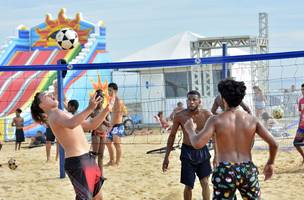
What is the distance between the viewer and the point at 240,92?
4066mm

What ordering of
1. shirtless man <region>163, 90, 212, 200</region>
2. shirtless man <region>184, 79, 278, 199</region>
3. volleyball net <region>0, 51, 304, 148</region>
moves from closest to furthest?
1. shirtless man <region>184, 79, 278, 199</region>
2. shirtless man <region>163, 90, 212, 200</region>
3. volleyball net <region>0, 51, 304, 148</region>

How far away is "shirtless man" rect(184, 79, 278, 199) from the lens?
4047 mm

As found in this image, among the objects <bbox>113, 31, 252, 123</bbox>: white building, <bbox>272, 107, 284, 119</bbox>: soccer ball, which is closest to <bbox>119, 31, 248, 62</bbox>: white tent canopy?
<bbox>113, 31, 252, 123</bbox>: white building

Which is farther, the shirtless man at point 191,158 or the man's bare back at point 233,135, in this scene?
the shirtless man at point 191,158

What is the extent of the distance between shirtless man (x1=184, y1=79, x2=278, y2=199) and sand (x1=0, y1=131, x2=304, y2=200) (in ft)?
10.3

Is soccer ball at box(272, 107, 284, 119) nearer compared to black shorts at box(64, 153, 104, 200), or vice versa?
black shorts at box(64, 153, 104, 200)

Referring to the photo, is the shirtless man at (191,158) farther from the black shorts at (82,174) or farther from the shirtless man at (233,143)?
the shirtless man at (233,143)

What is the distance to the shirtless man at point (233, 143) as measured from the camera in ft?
13.3

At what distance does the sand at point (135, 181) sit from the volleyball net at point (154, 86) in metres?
1.20

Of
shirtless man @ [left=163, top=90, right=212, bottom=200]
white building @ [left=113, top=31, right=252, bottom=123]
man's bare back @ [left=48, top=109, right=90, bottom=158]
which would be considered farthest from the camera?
white building @ [left=113, top=31, right=252, bottom=123]

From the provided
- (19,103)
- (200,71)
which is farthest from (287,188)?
(200,71)

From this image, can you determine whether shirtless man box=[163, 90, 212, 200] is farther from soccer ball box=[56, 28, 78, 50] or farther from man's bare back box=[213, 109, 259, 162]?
soccer ball box=[56, 28, 78, 50]

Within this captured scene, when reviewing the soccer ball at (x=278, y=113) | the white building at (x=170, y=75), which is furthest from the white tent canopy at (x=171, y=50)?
the soccer ball at (x=278, y=113)

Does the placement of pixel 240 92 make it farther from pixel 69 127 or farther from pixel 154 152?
pixel 154 152
